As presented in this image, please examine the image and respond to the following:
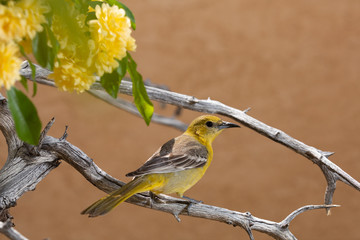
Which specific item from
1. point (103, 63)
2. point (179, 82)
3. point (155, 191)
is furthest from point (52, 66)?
point (179, 82)

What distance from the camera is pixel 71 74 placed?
2.80 feet

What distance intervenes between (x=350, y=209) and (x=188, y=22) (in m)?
1.80

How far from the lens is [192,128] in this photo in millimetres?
1973

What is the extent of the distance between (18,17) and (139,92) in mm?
423

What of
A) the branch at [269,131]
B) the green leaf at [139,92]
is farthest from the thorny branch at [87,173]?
the green leaf at [139,92]

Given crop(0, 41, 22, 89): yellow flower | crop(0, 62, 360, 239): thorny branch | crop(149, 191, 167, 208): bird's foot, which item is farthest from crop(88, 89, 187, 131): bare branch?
crop(0, 41, 22, 89): yellow flower

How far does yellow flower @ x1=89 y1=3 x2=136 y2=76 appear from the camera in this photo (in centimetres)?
83

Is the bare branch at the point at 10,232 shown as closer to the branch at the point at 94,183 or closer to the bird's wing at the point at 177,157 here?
the branch at the point at 94,183

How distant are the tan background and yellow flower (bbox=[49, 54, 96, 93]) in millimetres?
3034

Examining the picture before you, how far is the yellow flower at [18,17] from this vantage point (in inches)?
27.1

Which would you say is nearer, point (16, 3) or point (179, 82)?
point (16, 3)

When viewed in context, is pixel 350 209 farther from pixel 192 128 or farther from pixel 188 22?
pixel 192 128

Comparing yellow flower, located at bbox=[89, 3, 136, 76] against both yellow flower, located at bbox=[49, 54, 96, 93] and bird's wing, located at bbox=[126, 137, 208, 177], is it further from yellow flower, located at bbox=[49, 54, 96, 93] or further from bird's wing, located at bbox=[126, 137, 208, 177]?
bird's wing, located at bbox=[126, 137, 208, 177]

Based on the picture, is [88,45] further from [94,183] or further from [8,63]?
[94,183]
